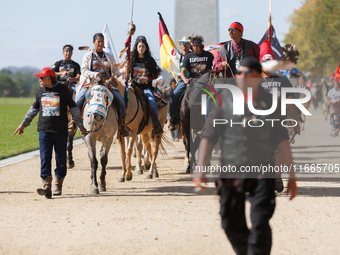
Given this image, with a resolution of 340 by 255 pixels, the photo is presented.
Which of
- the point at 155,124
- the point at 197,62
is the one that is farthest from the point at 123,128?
the point at 197,62

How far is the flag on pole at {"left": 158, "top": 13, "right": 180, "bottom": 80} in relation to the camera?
14.2 m

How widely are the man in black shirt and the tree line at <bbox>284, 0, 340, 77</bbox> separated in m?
38.2

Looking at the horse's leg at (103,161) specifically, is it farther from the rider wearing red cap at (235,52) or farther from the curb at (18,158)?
the curb at (18,158)

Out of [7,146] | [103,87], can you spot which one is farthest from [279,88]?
[7,146]

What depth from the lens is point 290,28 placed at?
225ft

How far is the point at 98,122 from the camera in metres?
9.16

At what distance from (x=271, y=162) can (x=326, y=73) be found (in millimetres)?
63908

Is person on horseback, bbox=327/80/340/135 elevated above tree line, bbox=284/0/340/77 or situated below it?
below

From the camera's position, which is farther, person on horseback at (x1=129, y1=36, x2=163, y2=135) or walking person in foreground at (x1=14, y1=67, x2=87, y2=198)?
person on horseback at (x1=129, y1=36, x2=163, y2=135)

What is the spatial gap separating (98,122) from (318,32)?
46416mm

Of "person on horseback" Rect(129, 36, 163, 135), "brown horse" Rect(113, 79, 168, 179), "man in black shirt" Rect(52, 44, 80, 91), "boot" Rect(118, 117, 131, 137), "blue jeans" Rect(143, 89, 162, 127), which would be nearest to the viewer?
"boot" Rect(118, 117, 131, 137)

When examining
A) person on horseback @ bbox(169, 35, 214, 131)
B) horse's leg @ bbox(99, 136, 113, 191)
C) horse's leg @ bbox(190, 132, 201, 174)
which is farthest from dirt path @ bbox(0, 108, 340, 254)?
person on horseback @ bbox(169, 35, 214, 131)

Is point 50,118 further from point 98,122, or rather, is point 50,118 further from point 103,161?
point 103,161

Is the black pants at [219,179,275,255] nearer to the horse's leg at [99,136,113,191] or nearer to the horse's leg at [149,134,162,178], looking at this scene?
the horse's leg at [99,136,113,191]
